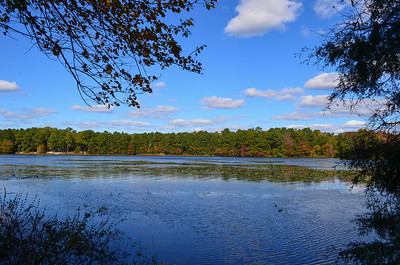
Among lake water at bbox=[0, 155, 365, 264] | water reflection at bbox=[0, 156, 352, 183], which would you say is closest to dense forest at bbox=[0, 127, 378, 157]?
water reflection at bbox=[0, 156, 352, 183]

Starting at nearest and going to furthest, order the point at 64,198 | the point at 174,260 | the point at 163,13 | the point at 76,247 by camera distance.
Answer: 1. the point at 163,13
2. the point at 76,247
3. the point at 174,260
4. the point at 64,198

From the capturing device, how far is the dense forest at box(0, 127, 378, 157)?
111438 millimetres

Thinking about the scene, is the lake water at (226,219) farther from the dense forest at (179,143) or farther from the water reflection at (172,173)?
the dense forest at (179,143)

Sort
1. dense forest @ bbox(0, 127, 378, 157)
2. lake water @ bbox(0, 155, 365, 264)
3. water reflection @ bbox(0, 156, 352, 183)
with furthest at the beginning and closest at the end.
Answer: dense forest @ bbox(0, 127, 378, 157), water reflection @ bbox(0, 156, 352, 183), lake water @ bbox(0, 155, 365, 264)

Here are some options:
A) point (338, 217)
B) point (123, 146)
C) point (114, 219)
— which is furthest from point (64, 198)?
point (123, 146)

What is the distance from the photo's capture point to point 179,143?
130000 millimetres

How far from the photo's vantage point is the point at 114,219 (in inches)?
483

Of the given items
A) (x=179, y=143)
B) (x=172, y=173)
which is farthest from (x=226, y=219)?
(x=179, y=143)

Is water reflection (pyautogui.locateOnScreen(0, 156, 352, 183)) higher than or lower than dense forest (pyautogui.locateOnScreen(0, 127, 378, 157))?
lower

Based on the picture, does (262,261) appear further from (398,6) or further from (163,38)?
(398,6)

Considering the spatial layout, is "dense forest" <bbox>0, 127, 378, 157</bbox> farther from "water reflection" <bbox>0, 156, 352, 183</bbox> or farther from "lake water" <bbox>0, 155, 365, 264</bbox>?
"lake water" <bbox>0, 155, 365, 264</bbox>

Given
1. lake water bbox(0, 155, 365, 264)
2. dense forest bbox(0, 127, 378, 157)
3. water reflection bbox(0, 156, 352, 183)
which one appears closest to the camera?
lake water bbox(0, 155, 365, 264)

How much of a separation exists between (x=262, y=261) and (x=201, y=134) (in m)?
124

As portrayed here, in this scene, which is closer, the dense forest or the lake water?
the lake water
